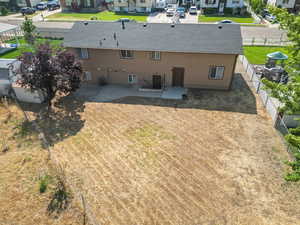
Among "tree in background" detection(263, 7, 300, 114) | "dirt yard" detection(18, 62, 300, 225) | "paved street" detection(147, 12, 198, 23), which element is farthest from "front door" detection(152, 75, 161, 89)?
"paved street" detection(147, 12, 198, 23)

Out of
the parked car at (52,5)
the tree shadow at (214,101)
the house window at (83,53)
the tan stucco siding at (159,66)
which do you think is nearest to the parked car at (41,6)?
the parked car at (52,5)

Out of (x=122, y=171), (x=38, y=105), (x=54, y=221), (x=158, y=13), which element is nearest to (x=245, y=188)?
(x=122, y=171)

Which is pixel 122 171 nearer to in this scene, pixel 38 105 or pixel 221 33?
pixel 38 105

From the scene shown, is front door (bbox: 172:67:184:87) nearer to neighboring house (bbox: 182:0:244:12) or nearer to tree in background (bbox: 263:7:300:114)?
tree in background (bbox: 263:7:300:114)

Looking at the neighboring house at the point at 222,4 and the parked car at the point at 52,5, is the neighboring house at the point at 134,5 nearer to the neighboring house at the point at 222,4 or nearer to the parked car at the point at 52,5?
the neighboring house at the point at 222,4

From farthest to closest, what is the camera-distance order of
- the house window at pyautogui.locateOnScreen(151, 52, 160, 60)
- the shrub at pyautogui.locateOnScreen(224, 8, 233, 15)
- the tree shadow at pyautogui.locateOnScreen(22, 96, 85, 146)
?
1. the shrub at pyautogui.locateOnScreen(224, 8, 233, 15)
2. the house window at pyautogui.locateOnScreen(151, 52, 160, 60)
3. the tree shadow at pyautogui.locateOnScreen(22, 96, 85, 146)

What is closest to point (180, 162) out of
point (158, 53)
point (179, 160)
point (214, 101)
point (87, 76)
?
point (179, 160)
